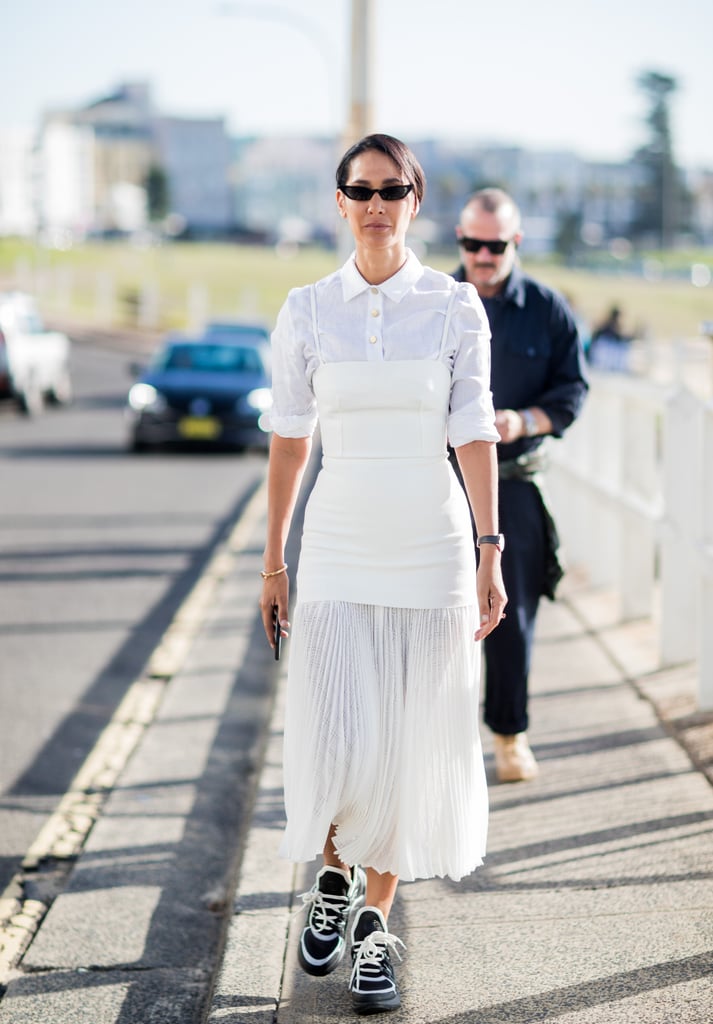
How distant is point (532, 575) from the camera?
5.02 m

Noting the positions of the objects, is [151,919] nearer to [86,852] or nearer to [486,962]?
[86,852]

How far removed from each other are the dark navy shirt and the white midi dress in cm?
156

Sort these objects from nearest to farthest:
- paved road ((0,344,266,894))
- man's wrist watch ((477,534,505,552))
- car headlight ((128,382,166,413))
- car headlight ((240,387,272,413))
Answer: man's wrist watch ((477,534,505,552)) < paved road ((0,344,266,894)) < car headlight ((128,382,166,413)) < car headlight ((240,387,272,413))

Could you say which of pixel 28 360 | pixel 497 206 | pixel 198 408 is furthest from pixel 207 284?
pixel 497 206

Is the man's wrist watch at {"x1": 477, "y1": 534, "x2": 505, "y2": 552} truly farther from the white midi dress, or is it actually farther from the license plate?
the license plate

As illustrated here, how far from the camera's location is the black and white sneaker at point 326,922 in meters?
3.53

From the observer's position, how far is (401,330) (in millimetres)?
3359

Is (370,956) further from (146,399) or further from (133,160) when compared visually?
(133,160)

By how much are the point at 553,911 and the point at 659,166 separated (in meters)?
129

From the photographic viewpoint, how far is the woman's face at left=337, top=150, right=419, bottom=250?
336 centimetres

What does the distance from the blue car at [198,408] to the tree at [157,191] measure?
4197 inches

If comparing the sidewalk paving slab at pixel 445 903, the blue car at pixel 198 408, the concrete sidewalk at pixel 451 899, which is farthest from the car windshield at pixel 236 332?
the sidewalk paving slab at pixel 445 903

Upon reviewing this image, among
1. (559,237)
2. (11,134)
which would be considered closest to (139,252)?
(559,237)

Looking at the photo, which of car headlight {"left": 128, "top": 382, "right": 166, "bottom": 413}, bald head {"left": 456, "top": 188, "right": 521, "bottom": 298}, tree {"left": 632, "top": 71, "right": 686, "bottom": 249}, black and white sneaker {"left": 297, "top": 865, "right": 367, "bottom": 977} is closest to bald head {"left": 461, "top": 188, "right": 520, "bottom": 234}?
bald head {"left": 456, "top": 188, "right": 521, "bottom": 298}
